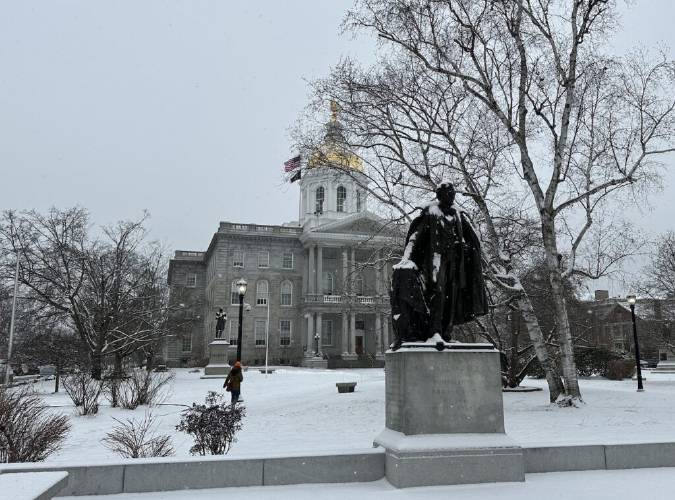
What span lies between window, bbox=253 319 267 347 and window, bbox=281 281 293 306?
3.43m

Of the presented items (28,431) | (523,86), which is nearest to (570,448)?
(28,431)

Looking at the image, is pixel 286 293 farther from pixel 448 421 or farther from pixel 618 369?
pixel 448 421

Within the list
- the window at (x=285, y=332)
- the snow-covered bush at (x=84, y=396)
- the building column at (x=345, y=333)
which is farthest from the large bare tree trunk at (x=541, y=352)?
the window at (x=285, y=332)

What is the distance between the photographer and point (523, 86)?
1513 cm

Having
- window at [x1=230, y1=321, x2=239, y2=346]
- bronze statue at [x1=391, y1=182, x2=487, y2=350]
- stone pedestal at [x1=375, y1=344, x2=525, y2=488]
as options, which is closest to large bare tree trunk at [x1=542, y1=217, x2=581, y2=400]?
bronze statue at [x1=391, y1=182, x2=487, y2=350]

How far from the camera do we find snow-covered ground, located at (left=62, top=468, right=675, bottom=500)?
205 inches

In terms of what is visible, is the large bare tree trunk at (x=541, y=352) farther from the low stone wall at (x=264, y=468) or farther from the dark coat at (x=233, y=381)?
the low stone wall at (x=264, y=468)

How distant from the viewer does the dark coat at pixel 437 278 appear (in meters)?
6.32

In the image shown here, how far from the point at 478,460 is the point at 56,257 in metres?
29.1

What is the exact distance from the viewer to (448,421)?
583 centimetres

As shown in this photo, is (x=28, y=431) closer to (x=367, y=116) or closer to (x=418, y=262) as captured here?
(x=418, y=262)

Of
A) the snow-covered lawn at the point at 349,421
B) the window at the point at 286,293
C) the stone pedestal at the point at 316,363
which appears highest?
the window at the point at 286,293

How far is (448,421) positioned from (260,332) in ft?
178

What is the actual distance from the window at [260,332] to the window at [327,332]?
6.51 meters
